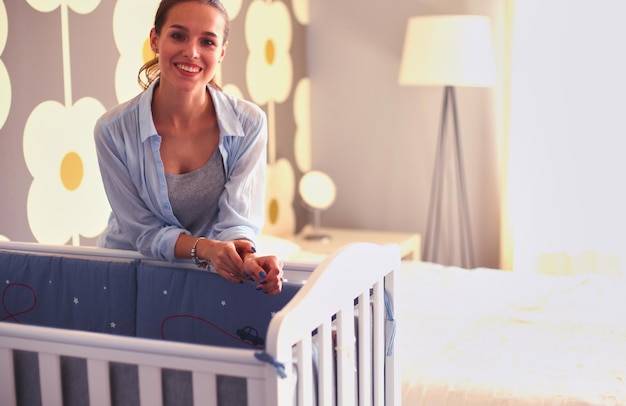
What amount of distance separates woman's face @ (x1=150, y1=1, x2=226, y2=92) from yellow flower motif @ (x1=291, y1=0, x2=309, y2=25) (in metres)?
2.12

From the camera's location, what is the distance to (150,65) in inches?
73.6

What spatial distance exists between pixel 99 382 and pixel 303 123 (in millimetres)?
2669

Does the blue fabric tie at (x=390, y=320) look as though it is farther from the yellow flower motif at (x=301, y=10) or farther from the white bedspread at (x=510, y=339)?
the yellow flower motif at (x=301, y=10)

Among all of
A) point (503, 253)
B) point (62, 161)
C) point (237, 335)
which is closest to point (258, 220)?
point (237, 335)

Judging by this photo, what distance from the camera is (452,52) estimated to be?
3193 mm

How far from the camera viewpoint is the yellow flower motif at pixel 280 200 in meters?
3.54

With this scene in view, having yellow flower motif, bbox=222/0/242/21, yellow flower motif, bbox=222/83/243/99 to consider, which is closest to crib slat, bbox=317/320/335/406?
yellow flower motif, bbox=222/83/243/99

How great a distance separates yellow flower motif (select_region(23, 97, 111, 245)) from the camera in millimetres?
2213

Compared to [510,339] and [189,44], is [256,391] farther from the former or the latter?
[510,339]

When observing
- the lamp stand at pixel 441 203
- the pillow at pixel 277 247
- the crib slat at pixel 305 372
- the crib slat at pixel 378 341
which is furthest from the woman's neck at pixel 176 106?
the lamp stand at pixel 441 203

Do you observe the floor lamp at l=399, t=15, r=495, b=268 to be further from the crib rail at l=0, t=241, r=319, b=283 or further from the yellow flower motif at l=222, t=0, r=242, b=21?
the crib rail at l=0, t=241, r=319, b=283

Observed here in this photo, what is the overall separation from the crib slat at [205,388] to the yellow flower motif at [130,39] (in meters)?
1.53

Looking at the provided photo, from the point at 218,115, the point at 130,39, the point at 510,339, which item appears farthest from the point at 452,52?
the point at 218,115

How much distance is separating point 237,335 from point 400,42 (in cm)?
234
